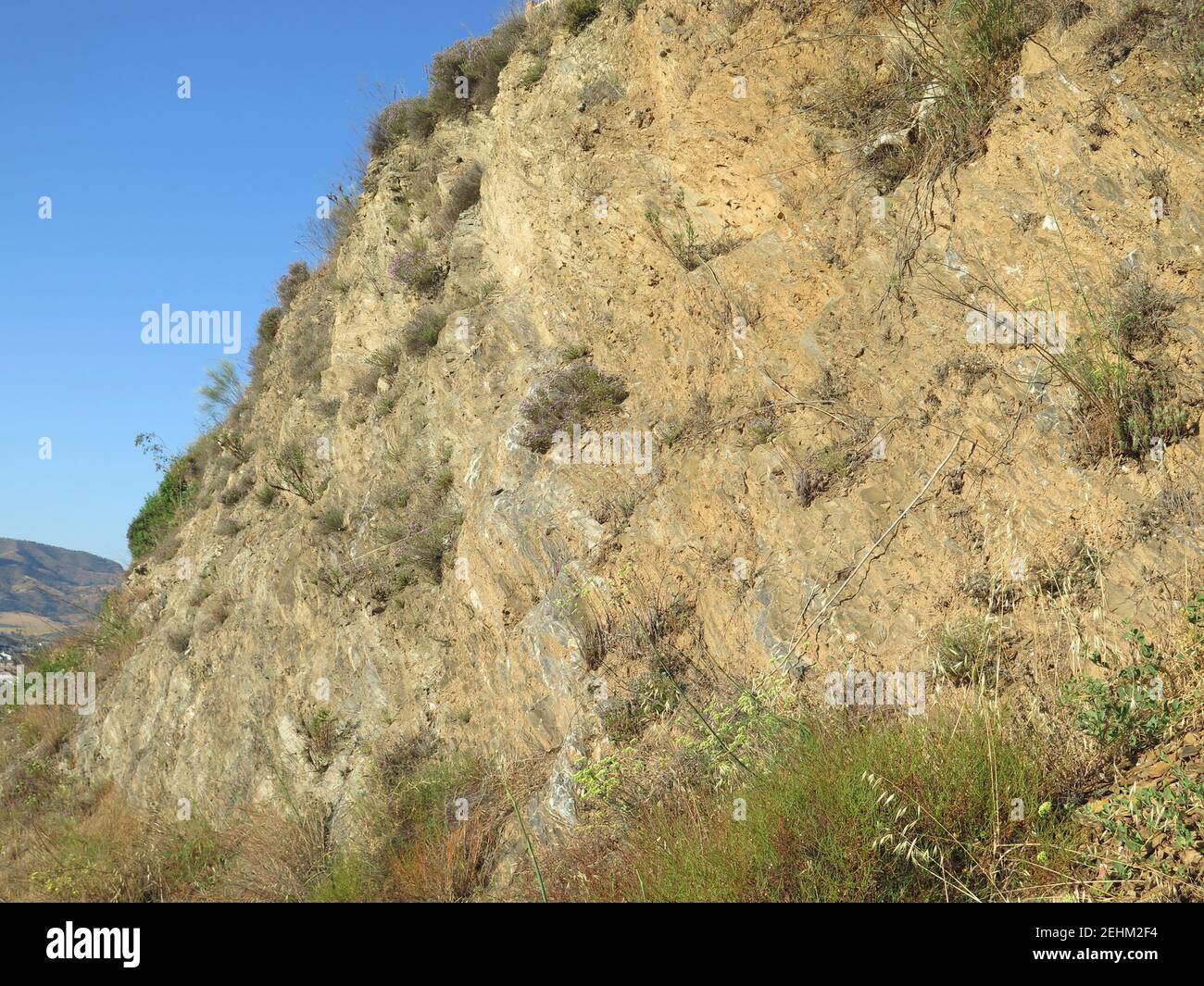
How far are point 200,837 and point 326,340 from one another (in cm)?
848

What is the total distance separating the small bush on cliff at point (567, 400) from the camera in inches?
330

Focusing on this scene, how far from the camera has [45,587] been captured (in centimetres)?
5953

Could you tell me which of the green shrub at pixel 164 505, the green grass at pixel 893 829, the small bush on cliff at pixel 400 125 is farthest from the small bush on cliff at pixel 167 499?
the green grass at pixel 893 829

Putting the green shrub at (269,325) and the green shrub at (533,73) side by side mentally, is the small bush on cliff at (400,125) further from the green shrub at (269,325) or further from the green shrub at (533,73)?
the green shrub at (269,325)

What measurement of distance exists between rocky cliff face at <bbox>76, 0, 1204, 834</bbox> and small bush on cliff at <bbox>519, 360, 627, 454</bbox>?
11cm

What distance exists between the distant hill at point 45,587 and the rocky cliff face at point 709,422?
8.75 m

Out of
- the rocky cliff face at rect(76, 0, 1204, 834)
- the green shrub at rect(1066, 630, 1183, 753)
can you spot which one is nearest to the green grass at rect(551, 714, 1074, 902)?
the green shrub at rect(1066, 630, 1183, 753)

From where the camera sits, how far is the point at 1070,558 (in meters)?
4.96

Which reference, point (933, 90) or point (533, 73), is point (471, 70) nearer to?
point (533, 73)

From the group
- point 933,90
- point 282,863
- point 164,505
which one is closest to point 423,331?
point 282,863

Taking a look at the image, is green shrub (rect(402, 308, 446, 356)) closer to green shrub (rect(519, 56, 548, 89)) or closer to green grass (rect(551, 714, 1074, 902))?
green shrub (rect(519, 56, 548, 89))

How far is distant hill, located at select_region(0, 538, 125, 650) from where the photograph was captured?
1978cm

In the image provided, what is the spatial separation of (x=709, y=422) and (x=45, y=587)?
66.5m
